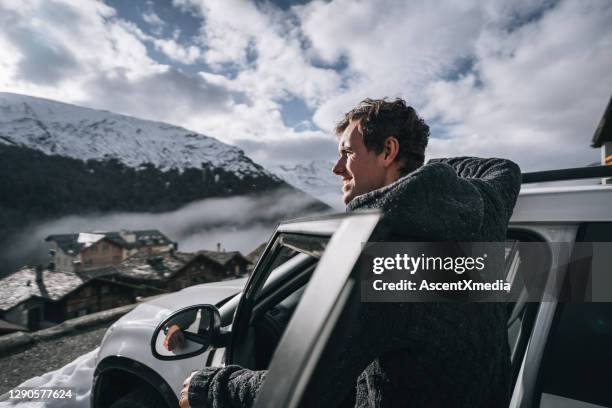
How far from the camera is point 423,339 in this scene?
0.90 m

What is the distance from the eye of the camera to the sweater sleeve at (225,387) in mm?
1117

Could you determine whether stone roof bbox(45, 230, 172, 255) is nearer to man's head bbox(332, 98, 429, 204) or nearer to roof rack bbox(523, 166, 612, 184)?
man's head bbox(332, 98, 429, 204)

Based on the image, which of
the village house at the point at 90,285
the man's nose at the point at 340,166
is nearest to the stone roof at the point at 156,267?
the village house at the point at 90,285

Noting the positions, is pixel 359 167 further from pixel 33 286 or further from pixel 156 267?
pixel 33 286

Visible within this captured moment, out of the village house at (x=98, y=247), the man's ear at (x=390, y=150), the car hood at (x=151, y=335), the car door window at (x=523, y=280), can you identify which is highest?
the man's ear at (x=390, y=150)

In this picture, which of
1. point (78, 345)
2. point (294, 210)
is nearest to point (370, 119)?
point (78, 345)

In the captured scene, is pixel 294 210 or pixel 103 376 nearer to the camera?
pixel 103 376

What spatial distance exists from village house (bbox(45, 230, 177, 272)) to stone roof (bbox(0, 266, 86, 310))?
16.1 m

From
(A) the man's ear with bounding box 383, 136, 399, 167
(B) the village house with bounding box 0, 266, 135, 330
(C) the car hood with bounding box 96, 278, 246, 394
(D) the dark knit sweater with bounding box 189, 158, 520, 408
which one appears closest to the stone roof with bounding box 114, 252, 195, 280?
(B) the village house with bounding box 0, 266, 135, 330

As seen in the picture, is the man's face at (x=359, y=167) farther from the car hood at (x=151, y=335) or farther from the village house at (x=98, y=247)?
the village house at (x=98, y=247)

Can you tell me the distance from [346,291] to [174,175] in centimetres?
18395

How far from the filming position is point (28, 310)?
3672 centimetres

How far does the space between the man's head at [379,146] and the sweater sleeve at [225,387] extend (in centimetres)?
85

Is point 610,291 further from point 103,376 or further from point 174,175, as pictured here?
point 174,175
